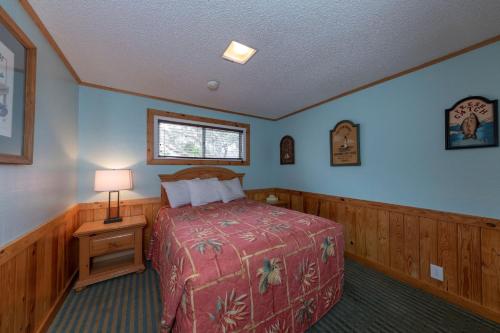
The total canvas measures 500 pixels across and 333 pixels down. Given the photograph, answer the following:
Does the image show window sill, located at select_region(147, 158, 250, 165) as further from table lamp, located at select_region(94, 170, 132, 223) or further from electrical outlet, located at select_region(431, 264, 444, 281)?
electrical outlet, located at select_region(431, 264, 444, 281)

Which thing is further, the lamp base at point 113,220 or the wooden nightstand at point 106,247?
the lamp base at point 113,220

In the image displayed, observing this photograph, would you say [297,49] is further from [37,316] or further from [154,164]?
[37,316]

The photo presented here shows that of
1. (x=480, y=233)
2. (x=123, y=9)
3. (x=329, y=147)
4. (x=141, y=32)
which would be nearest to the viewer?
(x=123, y=9)

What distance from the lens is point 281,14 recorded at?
127cm

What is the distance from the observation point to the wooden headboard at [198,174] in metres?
2.74

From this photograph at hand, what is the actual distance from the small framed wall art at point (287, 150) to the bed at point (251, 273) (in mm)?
1805

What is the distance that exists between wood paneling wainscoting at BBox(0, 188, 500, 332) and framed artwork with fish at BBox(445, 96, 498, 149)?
2.23 feet

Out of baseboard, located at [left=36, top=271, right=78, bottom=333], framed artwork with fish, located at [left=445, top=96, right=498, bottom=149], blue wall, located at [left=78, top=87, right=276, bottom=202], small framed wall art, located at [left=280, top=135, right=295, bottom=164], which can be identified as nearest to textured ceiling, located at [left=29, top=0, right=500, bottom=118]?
blue wall, located at [left=78, top=87, right=276, bottom=202]

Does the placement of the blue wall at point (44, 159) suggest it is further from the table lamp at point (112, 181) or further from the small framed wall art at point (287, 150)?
the small framed wall art at point (287, 150)

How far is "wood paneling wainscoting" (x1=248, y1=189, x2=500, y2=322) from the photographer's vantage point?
1535 mm

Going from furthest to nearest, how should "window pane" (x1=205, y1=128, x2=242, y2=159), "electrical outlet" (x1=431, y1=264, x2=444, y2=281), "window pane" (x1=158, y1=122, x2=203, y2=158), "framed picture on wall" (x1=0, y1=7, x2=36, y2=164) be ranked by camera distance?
"window pane" (x1=205, y1=128, x2=242, y2=159) → "window pane" (x1=158, y1=122, x2=203, y2=158) → "electrical outlet" (x1=431, y1=264, x2=444, y2=281) → "framed picture on wall" (x1=0, y1=7, x2=36, y2=164)

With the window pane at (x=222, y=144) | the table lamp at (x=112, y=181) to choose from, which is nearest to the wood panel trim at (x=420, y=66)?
the window pane at (x=222, y=144)

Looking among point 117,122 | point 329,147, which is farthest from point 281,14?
point 117,122

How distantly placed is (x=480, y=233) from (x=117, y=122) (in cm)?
416
